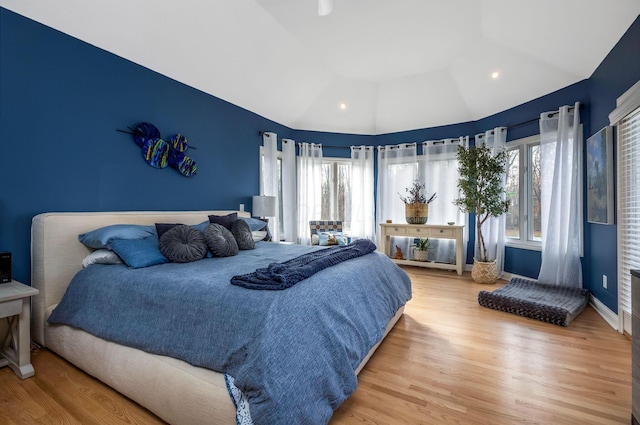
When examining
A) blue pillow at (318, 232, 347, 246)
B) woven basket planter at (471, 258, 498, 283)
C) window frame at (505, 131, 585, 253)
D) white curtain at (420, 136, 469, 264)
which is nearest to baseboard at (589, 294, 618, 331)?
window frame at (505, 131, 585, 253)

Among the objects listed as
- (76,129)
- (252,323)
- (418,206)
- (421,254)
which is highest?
(76,129)

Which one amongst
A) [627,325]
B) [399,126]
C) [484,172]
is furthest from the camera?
[399,126]

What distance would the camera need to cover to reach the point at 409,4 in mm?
3139

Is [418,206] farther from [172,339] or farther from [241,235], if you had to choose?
[172,339]

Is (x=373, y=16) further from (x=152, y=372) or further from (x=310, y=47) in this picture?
(x=152, y=372)

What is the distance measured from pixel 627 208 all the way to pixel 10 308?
15.8 feet

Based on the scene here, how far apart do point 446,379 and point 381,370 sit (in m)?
0.42

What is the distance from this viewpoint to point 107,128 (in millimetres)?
2820

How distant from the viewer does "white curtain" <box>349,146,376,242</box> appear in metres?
5.74

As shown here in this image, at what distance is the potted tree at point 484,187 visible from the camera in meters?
4.25

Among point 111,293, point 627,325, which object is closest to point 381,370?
point 111,293

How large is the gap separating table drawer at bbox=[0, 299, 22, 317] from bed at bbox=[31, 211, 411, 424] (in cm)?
33

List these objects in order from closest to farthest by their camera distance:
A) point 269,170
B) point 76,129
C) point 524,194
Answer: point 76,129 < point 524,194 < point 269,170

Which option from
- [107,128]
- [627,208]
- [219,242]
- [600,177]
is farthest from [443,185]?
[107,128]
